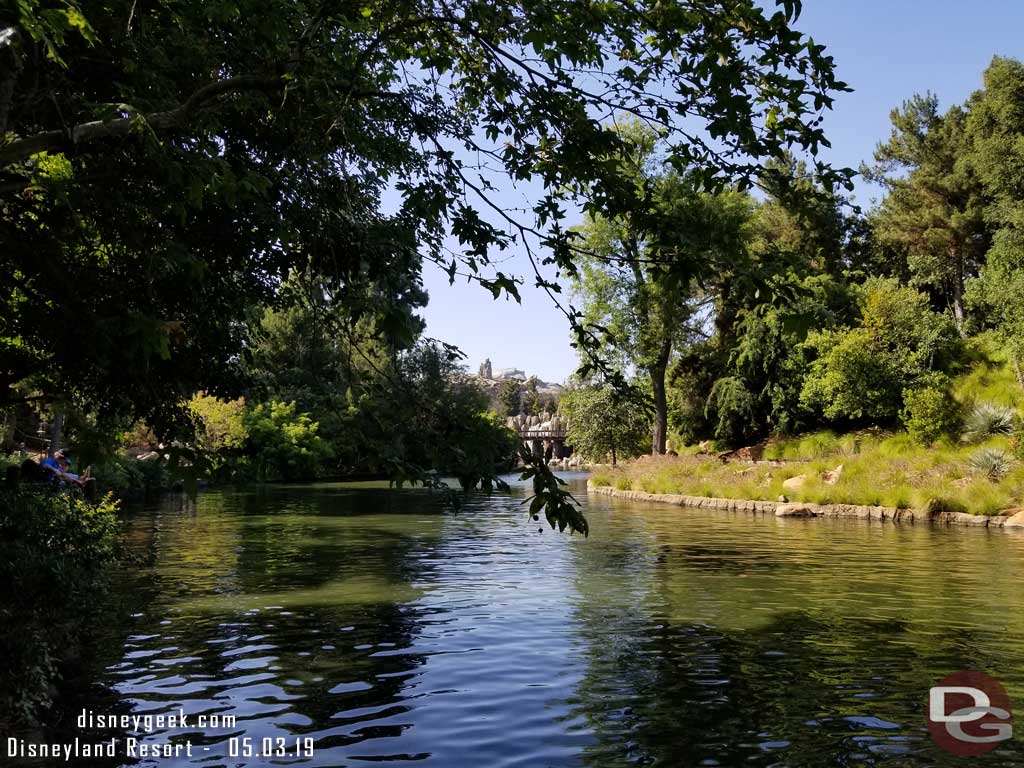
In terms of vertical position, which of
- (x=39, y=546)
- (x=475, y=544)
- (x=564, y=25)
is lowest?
(x=475, y=544)

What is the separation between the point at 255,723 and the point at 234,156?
21.1ft

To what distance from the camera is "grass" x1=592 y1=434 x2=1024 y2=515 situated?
2417 cm

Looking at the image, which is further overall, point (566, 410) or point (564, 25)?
point (566, 410)

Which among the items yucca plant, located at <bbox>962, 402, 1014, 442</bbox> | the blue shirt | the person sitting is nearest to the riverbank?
yucca plant, located at <bbox>962, 402, 1014, 442</bbox>

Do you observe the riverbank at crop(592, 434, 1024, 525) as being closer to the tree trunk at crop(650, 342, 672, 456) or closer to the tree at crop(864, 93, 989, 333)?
the tree trunk at crop(650, 342, 672, 456)

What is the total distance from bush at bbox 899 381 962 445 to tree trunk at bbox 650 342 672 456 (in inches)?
503

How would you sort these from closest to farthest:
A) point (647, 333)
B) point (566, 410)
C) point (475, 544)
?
point (475, 544)
point (647, 333)
point (566, 410)

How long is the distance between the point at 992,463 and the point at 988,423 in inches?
237

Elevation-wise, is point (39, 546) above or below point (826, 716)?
above

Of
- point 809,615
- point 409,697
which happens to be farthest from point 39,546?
point 809,615

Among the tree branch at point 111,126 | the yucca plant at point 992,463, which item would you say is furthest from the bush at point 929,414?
the tree branch at point 111,126

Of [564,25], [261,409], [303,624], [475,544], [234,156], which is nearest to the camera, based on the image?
[564,25]

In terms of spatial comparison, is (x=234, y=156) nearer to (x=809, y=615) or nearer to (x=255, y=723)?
(x=255, y=723)

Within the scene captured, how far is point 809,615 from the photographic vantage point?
11703 millimetres
